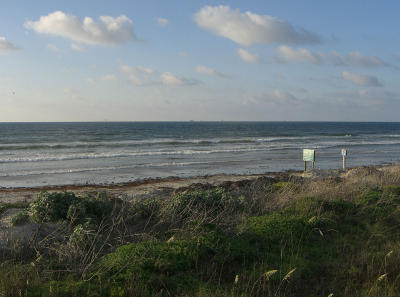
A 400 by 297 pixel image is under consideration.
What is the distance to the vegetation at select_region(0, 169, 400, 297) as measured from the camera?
4.06m

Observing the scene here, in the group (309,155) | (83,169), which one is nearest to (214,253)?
(309,155)

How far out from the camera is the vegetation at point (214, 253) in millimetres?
4059

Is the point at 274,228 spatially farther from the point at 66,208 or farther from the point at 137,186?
the point at 137,186

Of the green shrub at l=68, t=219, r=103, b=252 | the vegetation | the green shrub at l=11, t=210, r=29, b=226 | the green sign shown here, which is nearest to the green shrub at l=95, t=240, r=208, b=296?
the vegetation

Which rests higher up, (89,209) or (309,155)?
(309,155)

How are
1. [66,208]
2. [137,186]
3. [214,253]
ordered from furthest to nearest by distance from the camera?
[137,186]
[66,208]
[214,253]

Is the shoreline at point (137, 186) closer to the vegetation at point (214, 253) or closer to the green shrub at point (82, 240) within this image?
the vegetation at point (214, 253)

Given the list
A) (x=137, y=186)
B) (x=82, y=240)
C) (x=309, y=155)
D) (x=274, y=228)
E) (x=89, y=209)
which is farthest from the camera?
(x=309, y=155)

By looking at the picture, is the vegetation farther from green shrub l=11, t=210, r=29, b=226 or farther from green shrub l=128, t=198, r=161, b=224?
green shrub l=11, t=210, r=29, b=226

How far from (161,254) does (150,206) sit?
2.89 m

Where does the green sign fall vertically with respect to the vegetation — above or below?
above

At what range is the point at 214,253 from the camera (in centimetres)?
498

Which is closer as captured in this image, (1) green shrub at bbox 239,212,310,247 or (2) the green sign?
(1) green shrub at bbox 239,212,310,247

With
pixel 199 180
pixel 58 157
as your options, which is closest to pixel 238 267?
pixel 199 180
